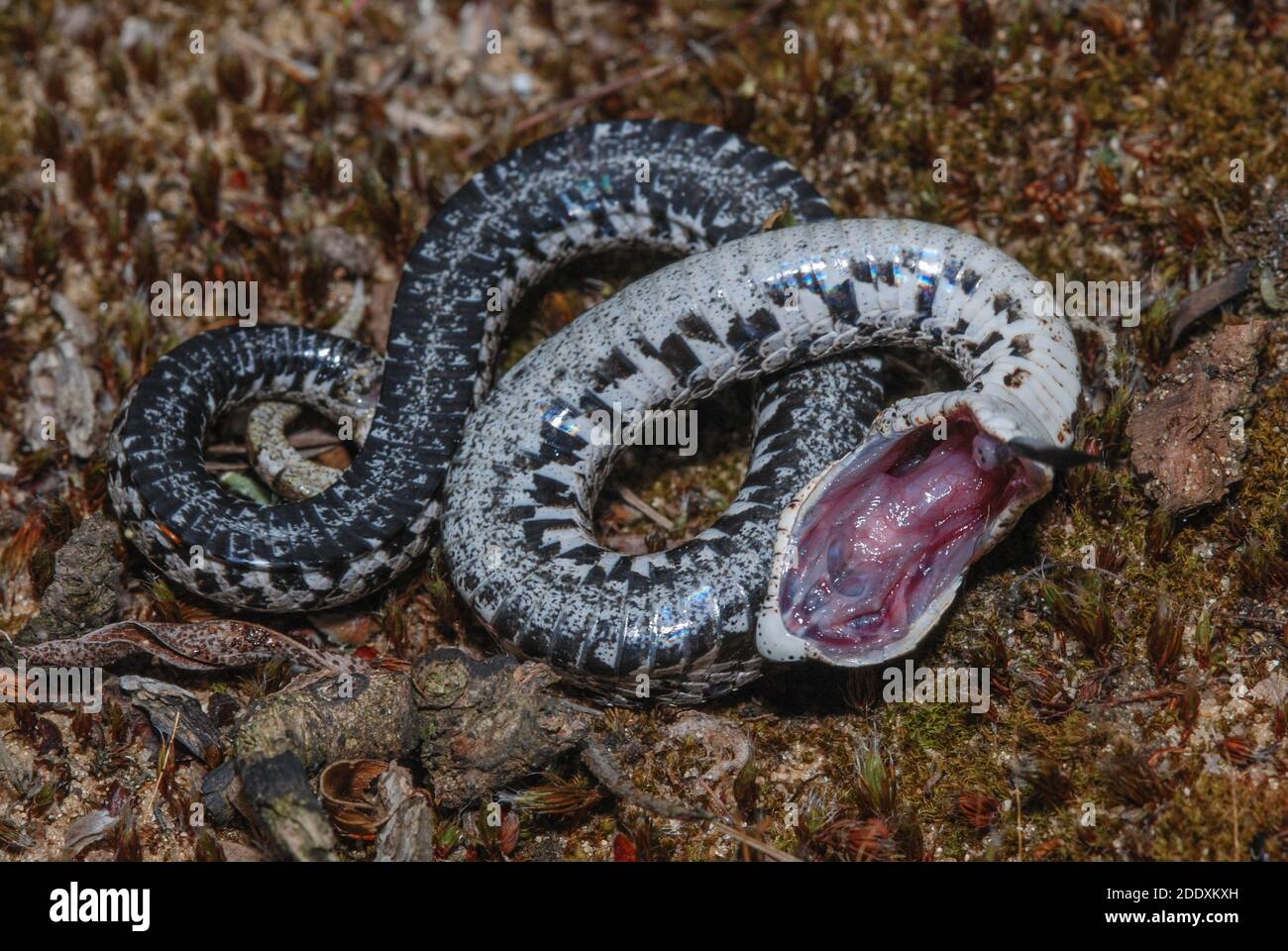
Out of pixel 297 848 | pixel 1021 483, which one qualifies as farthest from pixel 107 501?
pixel 1021 483

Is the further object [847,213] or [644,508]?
[847,213]

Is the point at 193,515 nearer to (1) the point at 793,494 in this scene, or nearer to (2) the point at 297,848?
(2) the point at 297,848

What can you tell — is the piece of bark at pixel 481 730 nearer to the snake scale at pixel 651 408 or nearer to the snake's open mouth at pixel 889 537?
the snake scale at pixel 651 408

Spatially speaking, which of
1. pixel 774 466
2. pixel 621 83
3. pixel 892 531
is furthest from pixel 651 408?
pixel 621 83

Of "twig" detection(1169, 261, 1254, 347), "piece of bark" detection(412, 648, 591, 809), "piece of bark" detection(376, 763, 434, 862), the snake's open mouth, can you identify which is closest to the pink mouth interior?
the snake's open mouth

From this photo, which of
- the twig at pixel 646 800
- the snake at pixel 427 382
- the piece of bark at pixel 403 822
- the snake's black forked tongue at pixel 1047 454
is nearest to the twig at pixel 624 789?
the twig at pixel 646 800

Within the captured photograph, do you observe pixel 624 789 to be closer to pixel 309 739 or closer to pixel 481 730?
pixel 481 730

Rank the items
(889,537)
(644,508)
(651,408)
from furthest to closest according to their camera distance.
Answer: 1. (644,508)
2. (651,408)
3. (889,537)
